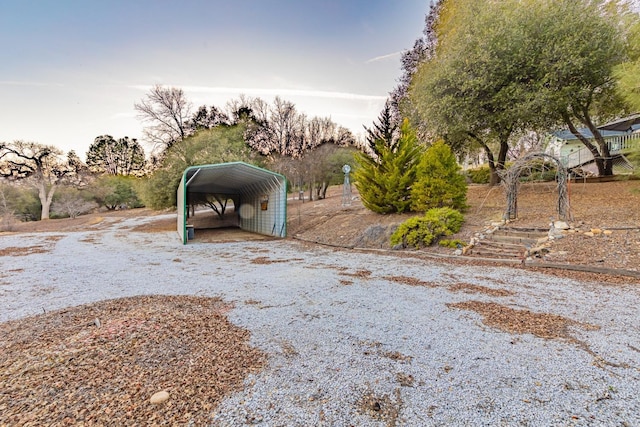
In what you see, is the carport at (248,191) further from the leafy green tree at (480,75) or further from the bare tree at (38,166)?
the bare tree at (38,166)

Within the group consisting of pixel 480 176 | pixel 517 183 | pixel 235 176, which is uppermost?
pixel 480 176

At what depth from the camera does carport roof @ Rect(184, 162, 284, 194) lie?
35.0 feet

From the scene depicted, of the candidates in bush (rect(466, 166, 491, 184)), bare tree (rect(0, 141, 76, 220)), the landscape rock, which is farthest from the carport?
bare tree (rect(0, 141, 76, 220))

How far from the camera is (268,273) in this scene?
558 cm

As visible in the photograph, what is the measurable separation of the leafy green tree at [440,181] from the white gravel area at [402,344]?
4064 millimetres

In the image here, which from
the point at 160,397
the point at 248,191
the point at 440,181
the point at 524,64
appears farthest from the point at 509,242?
the point at 248,191

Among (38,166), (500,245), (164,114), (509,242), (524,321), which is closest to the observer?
(524,321)

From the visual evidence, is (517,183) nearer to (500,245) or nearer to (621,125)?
(500,245)

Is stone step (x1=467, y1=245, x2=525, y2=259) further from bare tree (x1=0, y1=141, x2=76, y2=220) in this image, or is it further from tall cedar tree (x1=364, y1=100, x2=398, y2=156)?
bare tree (x1=0, y1=141, x2=76, y2=220)

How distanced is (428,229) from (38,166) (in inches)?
1270

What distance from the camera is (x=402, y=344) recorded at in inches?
101

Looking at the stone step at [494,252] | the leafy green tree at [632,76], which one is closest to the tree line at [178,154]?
the stone step at [494,252]

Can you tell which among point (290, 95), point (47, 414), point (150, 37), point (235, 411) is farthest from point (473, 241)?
point (290, 95)

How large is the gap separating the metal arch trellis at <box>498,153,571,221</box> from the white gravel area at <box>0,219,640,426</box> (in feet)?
11.1
